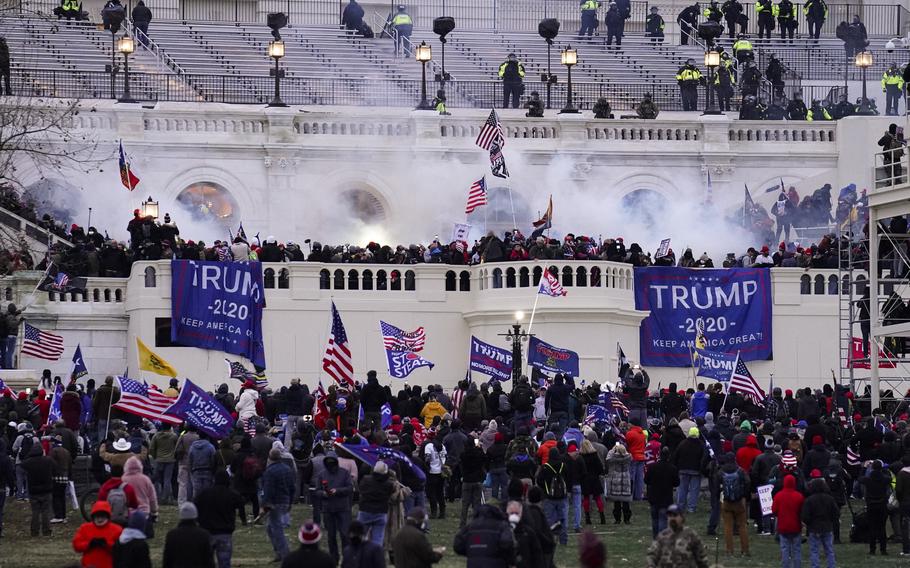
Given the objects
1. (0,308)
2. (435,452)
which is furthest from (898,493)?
(0,308)

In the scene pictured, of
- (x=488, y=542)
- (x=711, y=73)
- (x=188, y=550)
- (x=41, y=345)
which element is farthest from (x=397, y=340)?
(x=188, y=550)

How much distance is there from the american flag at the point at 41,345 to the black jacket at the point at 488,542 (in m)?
22.3

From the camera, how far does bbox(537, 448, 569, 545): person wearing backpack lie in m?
32.4

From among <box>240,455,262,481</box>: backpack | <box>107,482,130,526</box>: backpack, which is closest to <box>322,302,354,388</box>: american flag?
<box>240,455,262,481</box>: backpack

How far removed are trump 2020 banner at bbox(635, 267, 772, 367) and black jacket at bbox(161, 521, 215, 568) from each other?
Answer: 28205mm

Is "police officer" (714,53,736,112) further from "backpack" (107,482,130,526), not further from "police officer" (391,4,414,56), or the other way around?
"backpack" (107,482,130,526)

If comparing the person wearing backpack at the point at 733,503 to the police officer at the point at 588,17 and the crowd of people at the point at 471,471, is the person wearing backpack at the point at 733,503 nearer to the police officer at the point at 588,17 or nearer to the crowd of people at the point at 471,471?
the crowd of people at the point at 471,471

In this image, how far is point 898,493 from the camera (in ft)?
108

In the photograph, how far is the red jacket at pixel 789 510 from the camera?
99.6ft

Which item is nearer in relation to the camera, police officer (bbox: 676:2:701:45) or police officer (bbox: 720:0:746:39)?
police officer (bbox: 720:0:746:39)

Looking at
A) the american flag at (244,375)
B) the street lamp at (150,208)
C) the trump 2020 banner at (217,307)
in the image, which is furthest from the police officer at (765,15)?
the american flag at (244,375)

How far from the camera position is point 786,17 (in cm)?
7400

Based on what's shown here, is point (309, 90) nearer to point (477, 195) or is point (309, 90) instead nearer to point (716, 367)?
point (477, 195)

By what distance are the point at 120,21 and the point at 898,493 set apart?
Answer: 1316 inches
